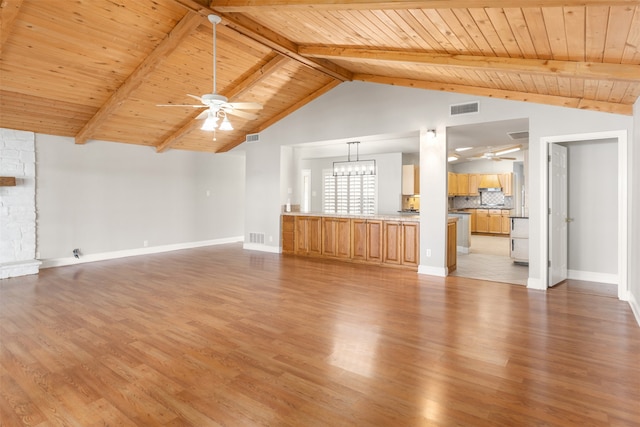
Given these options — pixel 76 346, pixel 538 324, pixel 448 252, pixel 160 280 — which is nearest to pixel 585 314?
Result: pixel 538 324

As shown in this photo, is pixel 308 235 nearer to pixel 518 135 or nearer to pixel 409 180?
pixel 409 180

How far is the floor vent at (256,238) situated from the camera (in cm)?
835

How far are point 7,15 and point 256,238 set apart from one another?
5726 mm

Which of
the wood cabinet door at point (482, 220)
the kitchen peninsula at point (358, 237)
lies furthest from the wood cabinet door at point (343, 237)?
the wood cabinet door at point (482, 220)

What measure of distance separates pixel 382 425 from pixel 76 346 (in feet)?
8.82

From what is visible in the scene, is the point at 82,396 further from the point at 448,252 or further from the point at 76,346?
the point at 448,252

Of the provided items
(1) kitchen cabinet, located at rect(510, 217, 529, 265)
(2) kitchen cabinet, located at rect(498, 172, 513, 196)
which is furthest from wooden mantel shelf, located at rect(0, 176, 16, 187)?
(2) kitchen cabinet, located at rect(498, 172, 513, 196)

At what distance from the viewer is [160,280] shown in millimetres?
5484

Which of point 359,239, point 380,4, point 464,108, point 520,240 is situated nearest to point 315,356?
point 380,4

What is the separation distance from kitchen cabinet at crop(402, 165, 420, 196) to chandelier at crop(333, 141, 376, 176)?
0.87 m

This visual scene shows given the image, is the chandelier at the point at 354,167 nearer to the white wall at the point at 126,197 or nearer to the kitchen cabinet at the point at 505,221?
the white wall at the point at 126,197

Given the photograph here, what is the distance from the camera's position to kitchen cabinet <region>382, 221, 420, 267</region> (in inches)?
244

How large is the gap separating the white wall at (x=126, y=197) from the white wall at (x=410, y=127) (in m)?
1.56

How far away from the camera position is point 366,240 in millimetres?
6840
